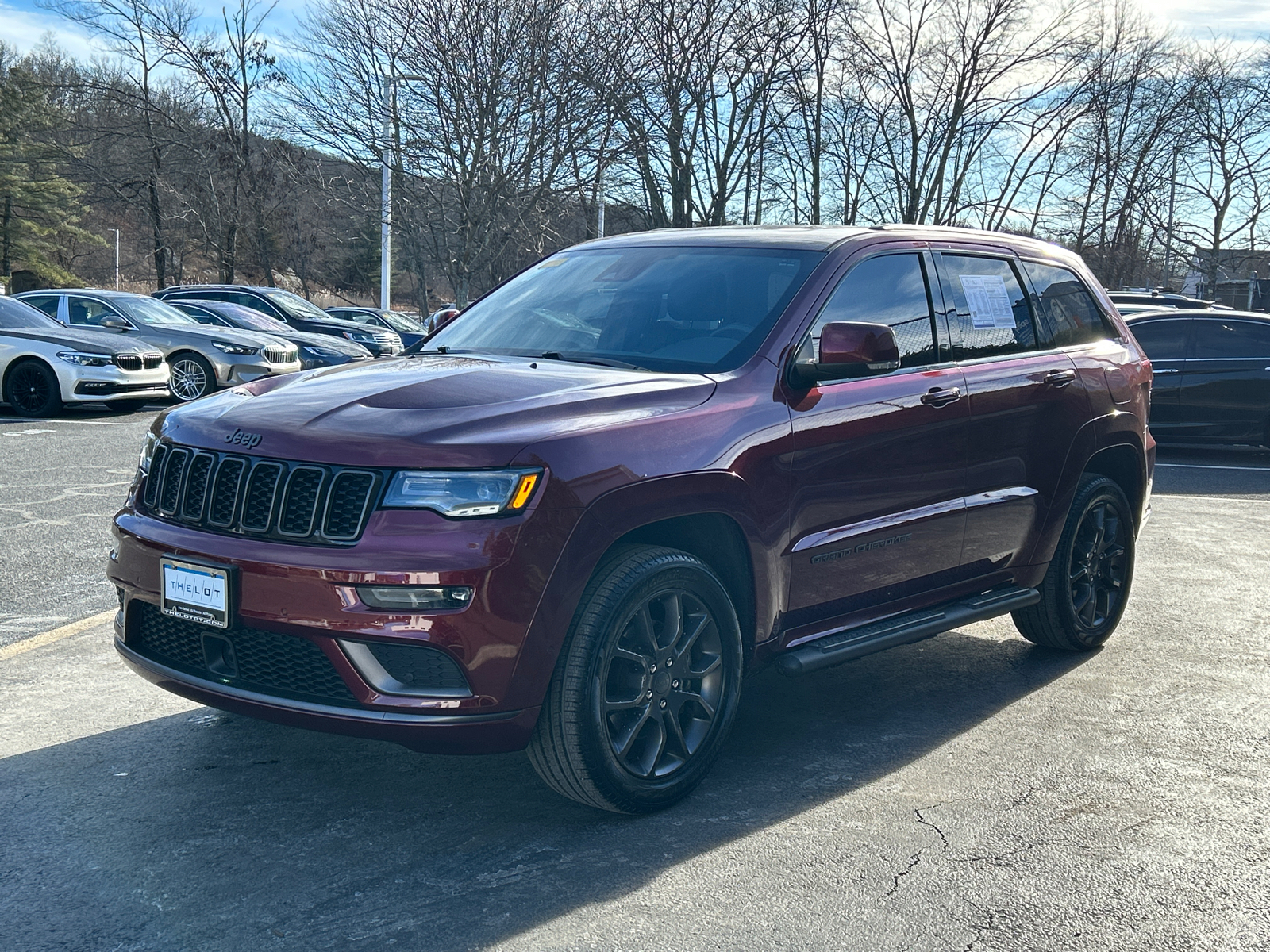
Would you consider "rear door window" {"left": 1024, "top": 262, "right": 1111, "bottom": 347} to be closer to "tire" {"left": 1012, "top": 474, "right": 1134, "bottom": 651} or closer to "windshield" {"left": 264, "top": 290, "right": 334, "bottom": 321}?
"tire" {"left": 1012, "top": 474, "right": 1134, "bottom": 651}

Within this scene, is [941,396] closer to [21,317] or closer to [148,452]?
[148,452]

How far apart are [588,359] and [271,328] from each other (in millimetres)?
17354

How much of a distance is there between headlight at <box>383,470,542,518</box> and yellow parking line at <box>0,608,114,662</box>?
272cm

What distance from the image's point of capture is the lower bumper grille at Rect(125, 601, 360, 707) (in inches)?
132

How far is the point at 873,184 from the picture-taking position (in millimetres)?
34000

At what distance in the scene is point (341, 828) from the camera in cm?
355

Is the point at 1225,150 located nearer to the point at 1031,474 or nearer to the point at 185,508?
the point at 1031,474

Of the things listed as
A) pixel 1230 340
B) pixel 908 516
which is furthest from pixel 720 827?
pixel 1230 340

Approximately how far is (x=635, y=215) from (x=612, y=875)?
96.5 ft

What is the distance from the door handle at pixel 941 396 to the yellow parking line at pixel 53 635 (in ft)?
12.2

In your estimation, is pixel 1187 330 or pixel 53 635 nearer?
pixel 53 635

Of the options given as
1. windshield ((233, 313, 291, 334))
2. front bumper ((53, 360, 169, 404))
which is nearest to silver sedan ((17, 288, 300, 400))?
front bumper ((53, 360, 169, 404))

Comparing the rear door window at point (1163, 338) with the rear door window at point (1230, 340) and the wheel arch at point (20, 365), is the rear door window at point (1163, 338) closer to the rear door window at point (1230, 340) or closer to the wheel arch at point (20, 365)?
the rear door window at point (1230, 340)

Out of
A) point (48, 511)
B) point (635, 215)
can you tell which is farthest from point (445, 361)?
point (635, 215)
